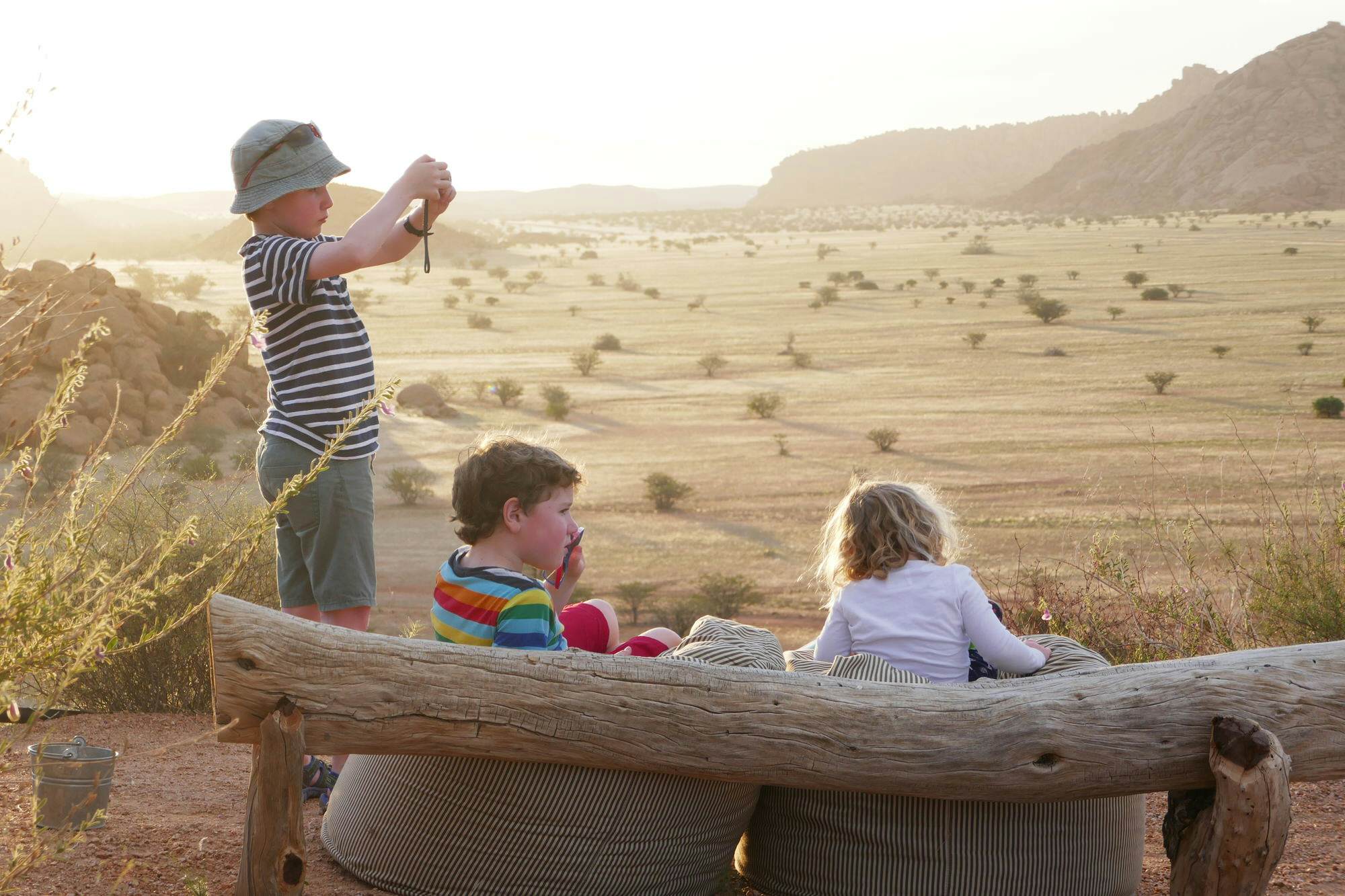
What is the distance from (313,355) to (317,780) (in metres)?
1.28

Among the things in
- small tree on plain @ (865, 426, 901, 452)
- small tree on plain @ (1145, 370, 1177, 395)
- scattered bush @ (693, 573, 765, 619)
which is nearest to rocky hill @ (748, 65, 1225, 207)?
small tree on plain @ (1145, 370, 1177, 395)

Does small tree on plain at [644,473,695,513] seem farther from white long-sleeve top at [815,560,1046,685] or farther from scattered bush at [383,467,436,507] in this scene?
white long-sleeve top at [815,560,1046,685]

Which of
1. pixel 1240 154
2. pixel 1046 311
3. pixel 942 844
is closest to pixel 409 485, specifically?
pixel 942 844

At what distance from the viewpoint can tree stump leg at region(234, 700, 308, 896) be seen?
253 cm

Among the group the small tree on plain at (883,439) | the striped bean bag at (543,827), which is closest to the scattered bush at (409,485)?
the small tree on plain at (883,439)

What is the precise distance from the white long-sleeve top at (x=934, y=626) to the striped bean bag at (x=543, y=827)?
1.17ft

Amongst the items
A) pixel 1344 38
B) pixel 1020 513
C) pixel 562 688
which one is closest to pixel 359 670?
pixel 562 688

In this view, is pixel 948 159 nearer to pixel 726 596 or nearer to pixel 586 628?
pixel 726 596

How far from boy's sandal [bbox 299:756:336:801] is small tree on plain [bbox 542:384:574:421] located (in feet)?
44.9

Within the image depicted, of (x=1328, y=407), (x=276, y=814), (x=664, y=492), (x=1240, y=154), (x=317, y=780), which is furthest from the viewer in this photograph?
(x=1240, y=154)

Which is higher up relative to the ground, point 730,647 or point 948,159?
point 948,159

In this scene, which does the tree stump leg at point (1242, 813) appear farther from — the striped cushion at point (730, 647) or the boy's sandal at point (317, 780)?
the boy's sandal at point (317, 780)

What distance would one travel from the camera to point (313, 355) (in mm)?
3305

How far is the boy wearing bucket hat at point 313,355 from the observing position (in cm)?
326
